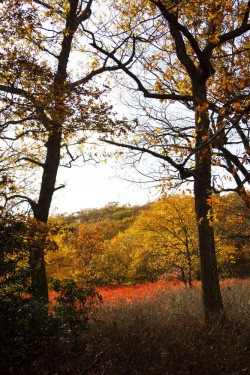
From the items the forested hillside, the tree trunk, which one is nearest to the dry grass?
the tree trunk

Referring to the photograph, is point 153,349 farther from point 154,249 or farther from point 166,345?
point 154,249

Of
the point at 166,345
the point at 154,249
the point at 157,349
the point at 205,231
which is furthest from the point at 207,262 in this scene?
the point at 154,249

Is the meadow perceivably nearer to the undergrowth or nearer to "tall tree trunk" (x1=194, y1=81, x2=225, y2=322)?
the undergrowth

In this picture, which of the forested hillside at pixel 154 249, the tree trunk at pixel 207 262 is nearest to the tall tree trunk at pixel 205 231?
the tree trunk at pixel 207 262

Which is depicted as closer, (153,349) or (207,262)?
(153,349)

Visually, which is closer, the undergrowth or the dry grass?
the undergrowth

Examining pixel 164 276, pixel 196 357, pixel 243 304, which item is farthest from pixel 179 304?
pixel 164 276

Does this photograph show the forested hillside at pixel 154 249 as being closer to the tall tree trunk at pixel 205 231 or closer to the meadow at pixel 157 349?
the tall tree trunk at pixel 205 231

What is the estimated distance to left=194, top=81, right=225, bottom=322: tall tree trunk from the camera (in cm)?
745

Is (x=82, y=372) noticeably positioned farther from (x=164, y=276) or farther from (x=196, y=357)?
(x=164, y=276)

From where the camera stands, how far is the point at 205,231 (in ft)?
25.1

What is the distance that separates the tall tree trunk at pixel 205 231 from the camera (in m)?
7.45

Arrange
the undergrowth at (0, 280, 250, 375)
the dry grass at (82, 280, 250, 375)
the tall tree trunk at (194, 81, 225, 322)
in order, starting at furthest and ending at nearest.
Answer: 1. the tall tree trunk at (194, 81, 225, 322)
2. the dry grass at (82, 280, 250, 375)
3. the undergrowth at (0, 280, 250, 375)

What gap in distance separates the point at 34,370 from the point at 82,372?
26.3 inches
